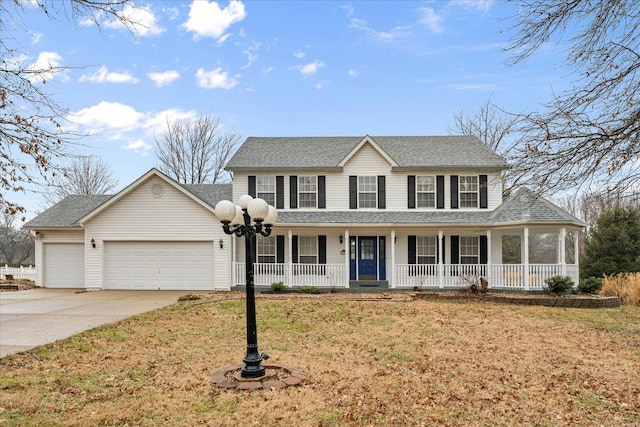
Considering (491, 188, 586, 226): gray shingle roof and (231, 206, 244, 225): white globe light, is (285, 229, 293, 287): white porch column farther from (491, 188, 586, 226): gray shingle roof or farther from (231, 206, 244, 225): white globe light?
(231, 206, 244, 225): white globe light

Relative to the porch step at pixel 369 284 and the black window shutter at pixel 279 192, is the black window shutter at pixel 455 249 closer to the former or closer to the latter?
the porch step at pixel 369 284

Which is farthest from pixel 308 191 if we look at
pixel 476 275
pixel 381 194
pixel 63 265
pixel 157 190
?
pixel 63 265

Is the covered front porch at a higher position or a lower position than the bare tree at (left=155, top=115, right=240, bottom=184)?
lower

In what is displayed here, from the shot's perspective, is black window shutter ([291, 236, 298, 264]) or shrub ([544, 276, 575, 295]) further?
black window shutter ([291, 236, 298, 264])

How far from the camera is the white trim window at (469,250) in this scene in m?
19.0

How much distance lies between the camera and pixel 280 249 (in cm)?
1917

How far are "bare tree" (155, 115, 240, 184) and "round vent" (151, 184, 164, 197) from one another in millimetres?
16212

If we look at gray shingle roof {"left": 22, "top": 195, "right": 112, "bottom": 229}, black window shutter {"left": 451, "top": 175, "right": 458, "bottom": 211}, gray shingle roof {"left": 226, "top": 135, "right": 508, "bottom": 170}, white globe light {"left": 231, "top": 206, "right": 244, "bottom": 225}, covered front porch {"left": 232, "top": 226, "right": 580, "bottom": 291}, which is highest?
gray shingle roof {"left": 226, "top": 135, "right": 508, "bottom": 170}

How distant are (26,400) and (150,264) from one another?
537 inches

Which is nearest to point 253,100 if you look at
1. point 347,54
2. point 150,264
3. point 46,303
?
point 347,54

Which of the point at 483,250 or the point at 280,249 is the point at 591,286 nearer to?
the point at 483,250

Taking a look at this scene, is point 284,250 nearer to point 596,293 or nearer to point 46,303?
point 46,303

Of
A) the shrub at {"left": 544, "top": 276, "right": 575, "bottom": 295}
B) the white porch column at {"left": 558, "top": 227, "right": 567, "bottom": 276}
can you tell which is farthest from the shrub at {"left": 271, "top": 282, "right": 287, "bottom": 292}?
the white porch column at {"left": 558, "top": 227, "right": 567, "bottom": 276}

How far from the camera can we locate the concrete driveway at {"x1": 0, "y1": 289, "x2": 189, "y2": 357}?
9.90 metres
